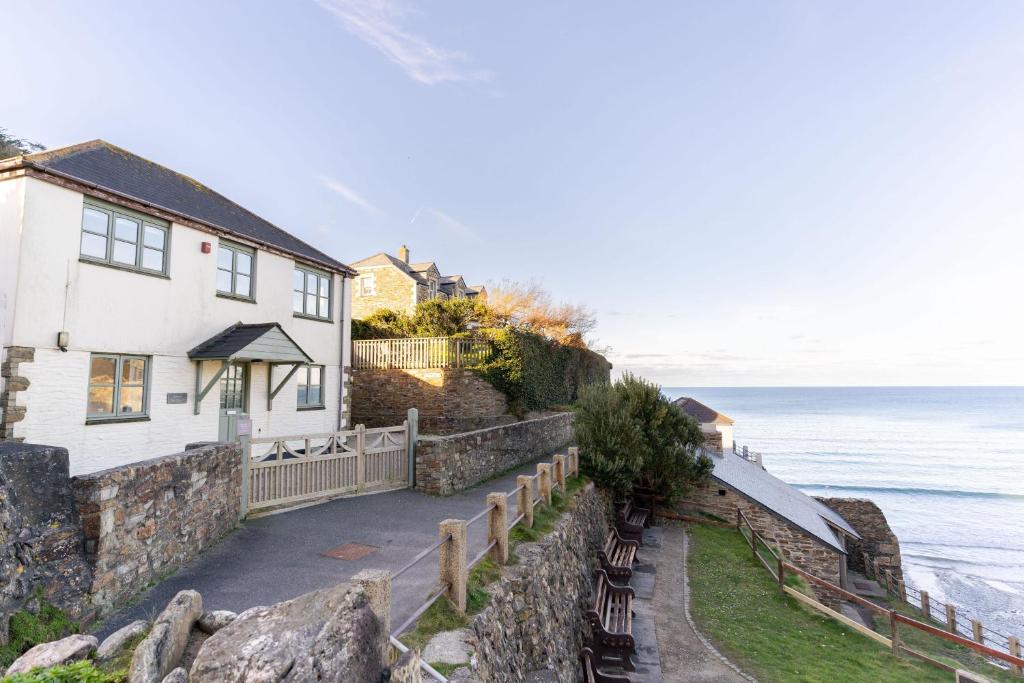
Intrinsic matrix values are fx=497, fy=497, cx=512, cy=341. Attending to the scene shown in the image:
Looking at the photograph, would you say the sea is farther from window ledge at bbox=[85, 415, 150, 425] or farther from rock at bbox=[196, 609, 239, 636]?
window ledge at bbox=[85, 415, 150, 425]

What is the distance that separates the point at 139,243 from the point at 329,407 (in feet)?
25.7

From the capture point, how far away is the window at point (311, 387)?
54.6 feet

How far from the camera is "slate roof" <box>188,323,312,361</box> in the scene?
1275 centimetres

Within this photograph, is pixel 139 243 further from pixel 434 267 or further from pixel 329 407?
pixel 434 267

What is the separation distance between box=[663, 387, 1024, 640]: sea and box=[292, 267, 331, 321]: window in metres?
30.6

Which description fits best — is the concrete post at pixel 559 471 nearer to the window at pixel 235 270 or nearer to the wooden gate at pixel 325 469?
the wooden gate at pixel 325 469

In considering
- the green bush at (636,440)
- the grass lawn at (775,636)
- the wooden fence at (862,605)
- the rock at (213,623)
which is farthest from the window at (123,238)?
the wooden fence at (862,605)

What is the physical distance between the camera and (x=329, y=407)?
57.8 ft

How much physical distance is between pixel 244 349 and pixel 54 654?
9617mm

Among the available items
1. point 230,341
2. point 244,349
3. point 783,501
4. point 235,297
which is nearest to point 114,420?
point 244,349

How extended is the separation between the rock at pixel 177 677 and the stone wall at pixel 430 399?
52.4 feet

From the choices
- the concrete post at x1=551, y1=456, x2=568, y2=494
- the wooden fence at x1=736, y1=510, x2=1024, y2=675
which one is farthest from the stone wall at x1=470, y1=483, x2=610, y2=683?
the wooden fence at x1=736, y1=510, x2=1024, y2=675

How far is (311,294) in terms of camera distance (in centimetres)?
1739

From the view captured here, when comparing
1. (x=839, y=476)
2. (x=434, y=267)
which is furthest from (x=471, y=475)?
(x=839, y=476)
